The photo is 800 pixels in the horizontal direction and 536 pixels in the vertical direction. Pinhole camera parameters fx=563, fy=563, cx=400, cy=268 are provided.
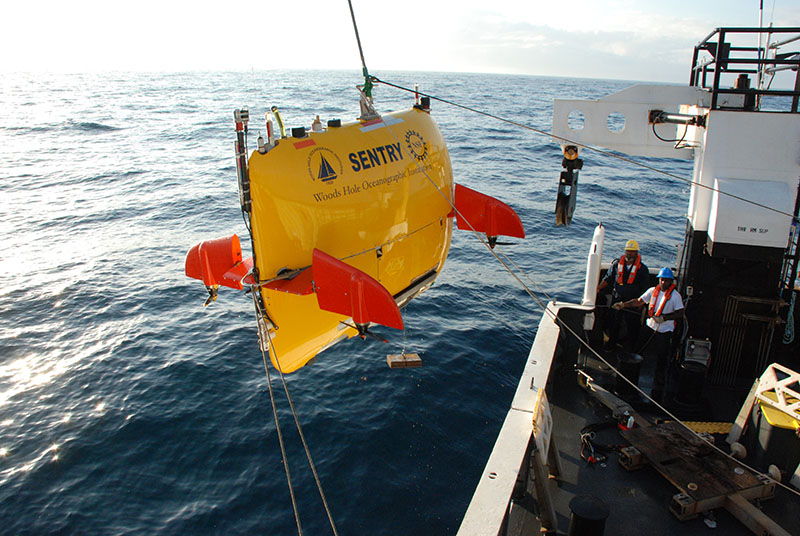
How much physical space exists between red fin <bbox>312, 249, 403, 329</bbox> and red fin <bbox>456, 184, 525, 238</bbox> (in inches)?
106

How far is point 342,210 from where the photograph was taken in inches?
211

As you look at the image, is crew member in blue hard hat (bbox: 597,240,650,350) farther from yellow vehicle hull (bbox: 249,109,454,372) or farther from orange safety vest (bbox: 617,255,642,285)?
yellow vehicle hull (bbox: 249,109,454,372)

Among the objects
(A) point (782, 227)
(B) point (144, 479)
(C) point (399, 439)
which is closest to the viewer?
(A) point (782, 227)

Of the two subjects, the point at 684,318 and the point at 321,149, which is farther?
the point at 684,318

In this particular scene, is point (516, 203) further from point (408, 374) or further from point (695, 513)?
point (695, 513)

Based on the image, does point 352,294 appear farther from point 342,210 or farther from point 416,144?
point 416,144

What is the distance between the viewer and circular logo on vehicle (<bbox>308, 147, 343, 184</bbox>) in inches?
201

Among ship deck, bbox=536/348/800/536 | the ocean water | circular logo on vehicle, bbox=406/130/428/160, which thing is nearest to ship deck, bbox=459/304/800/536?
ship deck, bbox=536/348/800/536

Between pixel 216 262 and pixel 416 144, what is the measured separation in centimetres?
257

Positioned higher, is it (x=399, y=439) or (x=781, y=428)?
(x=781, y=428)

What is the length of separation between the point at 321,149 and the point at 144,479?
6.64 m

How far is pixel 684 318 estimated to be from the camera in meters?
7.89

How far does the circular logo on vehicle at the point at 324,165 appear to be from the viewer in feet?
16.7

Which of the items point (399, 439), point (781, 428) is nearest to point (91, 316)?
point (399, 439)
